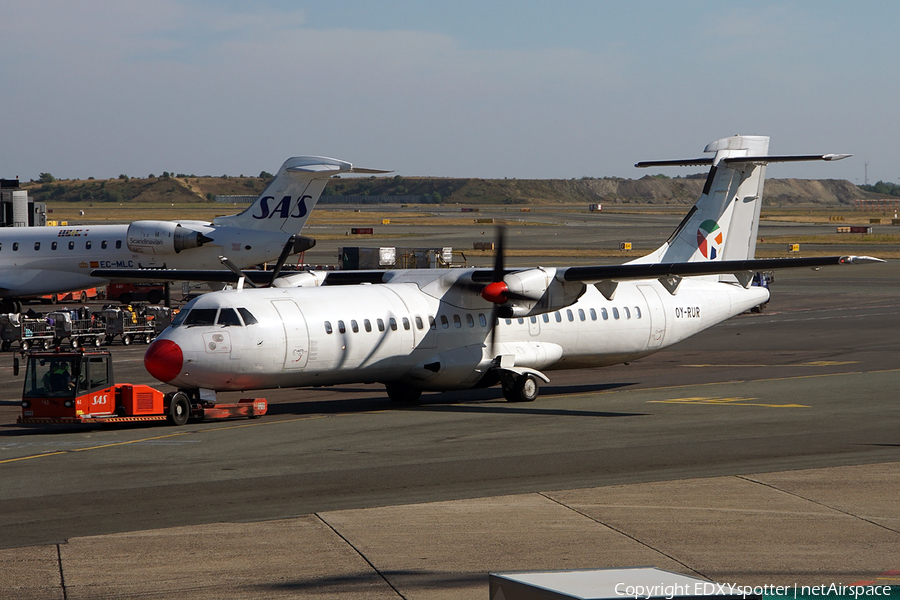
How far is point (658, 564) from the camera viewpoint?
12.1 meters

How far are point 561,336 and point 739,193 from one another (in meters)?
8.79

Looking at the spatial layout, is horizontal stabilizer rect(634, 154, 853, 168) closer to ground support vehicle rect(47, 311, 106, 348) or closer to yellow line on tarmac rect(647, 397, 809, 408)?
yellow line on tarmac rect(647, 397, 809, 408)

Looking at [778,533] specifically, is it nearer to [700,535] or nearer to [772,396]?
[700,535]

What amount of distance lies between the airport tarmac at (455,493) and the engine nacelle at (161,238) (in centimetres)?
2141

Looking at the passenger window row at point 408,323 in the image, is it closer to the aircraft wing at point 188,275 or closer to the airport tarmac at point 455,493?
the airport tarmac at point 455,493

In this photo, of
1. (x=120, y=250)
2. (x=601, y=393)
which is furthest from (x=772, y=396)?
(x=120, y=250)

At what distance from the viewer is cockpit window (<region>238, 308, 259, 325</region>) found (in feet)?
78.1

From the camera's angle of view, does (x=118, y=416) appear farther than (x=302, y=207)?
No

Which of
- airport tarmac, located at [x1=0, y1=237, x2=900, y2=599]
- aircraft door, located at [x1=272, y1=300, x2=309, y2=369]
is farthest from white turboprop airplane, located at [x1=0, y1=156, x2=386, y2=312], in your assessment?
aircraft door, located at [x1=272, y1=300, x2=309, y2=369]

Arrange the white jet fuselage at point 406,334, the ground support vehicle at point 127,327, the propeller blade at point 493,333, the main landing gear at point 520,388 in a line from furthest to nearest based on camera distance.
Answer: the ground support vehicle at point 127,327, the propeller blade at point 493,333, the main landing gear at point 520,388, the white jet fuselage at point 406,334

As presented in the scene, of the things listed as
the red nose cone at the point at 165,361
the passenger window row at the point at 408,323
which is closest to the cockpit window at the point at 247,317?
the red nose cone at the point at 165,361

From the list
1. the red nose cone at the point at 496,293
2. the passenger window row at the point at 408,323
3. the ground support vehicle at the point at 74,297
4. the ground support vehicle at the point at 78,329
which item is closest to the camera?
the passenger window row at the point at 408,323

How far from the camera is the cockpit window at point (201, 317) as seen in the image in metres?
23.8

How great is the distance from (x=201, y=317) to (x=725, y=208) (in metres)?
17.5
